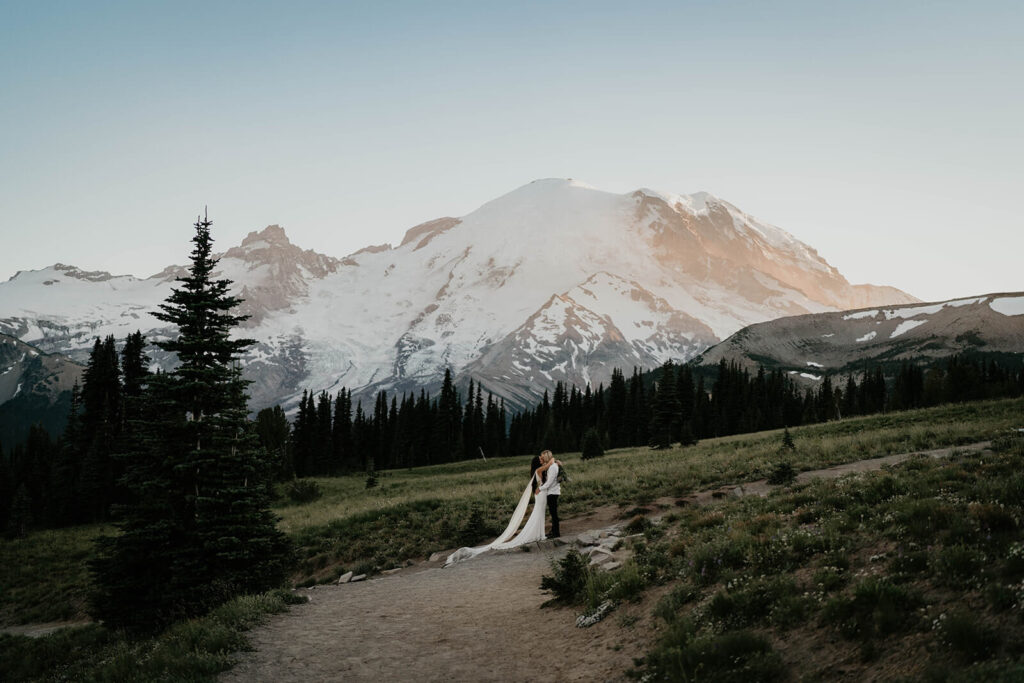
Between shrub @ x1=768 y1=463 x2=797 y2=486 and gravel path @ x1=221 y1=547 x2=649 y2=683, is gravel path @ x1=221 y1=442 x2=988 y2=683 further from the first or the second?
shrub @ x1=768 y1=463 x2=797 y2=486

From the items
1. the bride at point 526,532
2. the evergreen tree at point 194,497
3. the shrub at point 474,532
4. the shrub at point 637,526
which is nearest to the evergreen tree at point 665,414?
the shrub at point 474,532

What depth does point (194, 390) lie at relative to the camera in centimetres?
2233

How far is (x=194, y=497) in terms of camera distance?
2134 cm

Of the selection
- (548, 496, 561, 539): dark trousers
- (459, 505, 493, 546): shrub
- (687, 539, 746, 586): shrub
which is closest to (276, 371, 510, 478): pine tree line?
(459, 505, 493, 546): shrub

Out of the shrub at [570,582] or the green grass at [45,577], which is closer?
the shrub at [570,582]

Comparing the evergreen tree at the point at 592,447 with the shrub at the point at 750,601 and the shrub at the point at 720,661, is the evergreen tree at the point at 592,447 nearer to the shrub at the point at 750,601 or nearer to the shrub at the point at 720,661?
the shrub at the point at 750,601

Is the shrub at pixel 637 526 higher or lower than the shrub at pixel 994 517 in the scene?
lower

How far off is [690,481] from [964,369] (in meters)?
81.9

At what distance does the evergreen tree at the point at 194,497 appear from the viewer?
20.1m

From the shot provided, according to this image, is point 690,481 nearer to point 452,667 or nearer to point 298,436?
point 452,667

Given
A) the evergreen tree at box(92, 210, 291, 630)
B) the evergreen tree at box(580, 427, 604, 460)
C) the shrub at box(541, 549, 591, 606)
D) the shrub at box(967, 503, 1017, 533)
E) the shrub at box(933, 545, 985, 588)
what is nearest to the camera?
the shrub at box(933, 545, 985, 588)

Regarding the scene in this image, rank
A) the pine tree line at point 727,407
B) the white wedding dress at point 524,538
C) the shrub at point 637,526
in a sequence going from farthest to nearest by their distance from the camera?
the pine tree line at point 727,407, the white wedding dress at point 524,538, the shrub at point 637,526

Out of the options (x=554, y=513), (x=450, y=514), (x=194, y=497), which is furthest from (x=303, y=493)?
(x=554, y=513)

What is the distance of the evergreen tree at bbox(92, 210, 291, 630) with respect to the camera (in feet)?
65.8
